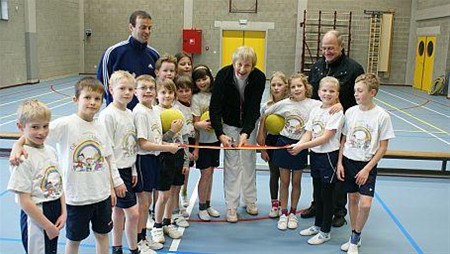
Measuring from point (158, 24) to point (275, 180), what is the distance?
52.0 ft

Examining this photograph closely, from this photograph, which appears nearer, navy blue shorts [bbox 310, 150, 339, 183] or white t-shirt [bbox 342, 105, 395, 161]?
white t-shirt [bbox 342, 105, 395, 161]

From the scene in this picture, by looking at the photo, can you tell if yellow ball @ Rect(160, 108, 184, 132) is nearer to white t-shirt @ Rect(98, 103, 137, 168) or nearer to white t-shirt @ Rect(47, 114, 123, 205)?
white t-shirt @ Rect(98, 103, 137, 168)

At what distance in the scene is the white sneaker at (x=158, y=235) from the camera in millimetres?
3735

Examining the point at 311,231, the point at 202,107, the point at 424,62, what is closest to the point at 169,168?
the point at 202,107

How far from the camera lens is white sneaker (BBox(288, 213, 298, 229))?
168 inches

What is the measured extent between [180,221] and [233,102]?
1.31 m

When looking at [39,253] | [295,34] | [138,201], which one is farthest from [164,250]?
[295,34]

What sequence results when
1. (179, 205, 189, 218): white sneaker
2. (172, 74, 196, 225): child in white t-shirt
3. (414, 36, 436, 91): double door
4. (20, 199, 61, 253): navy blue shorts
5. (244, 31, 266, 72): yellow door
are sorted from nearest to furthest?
(20, 199, 61, 253): navy blue shorts, (172, 74, 196, 225): child in white t-shirt, (179, 205, 189, 218): white sneaker, (414, 36, 436, 91): double door, (244, 31, 266, 72): yellow door

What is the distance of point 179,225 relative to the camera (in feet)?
13.8

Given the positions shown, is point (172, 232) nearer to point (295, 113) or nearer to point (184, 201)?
point (184, 201)

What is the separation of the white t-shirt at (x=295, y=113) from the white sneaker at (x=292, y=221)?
818 millimetres

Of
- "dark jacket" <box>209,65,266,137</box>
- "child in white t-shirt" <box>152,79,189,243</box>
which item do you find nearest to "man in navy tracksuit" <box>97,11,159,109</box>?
"child in white t-shirt" <box>152,79,189,243</box>

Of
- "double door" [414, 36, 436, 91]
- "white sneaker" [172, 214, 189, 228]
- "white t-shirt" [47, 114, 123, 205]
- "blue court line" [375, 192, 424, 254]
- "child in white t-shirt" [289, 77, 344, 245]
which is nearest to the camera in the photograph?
"white t-shirt" [47, 114, 123, 205]

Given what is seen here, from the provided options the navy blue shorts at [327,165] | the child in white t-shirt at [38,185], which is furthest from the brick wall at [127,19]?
the child in white t-shirt at [38,185]
